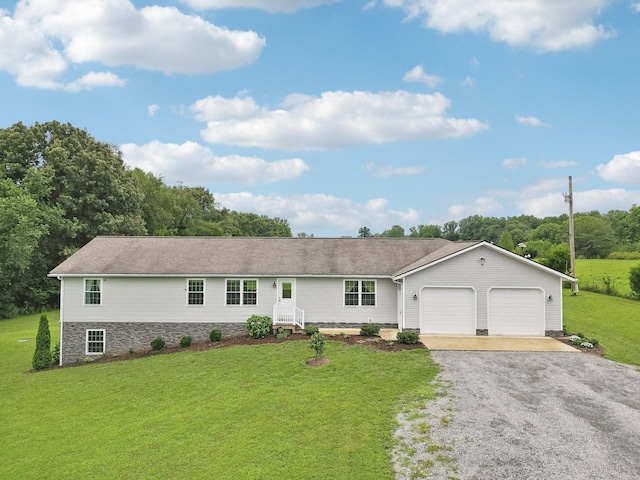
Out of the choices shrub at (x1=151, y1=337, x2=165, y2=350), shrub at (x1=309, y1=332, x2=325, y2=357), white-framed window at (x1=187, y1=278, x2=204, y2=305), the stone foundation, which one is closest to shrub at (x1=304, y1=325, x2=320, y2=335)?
shrub at (x1=309, y1=332, x2=325, y2=357)

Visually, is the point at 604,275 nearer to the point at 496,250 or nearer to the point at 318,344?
the point at 496,250

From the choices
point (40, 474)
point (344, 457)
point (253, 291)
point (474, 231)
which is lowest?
point (40, 474)

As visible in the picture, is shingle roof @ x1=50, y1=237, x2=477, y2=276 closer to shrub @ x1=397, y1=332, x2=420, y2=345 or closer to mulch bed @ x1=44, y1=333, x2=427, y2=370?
mulch bed @ x1=44, y1=333, x2=427, y2=370

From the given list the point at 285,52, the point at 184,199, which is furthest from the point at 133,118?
the point at 184,199

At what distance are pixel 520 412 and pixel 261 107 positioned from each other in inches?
994

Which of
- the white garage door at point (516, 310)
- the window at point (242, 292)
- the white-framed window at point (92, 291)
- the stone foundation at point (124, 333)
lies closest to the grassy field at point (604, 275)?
the white garage door at point (516, 310)

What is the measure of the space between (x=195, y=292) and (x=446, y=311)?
12.2 meters

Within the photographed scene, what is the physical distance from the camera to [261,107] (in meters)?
29.2

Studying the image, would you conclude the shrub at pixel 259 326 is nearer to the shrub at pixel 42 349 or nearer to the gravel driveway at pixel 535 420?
the gravel driveway at pixel 535 420

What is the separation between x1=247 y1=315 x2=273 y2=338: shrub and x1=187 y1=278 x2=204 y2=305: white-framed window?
281 cm

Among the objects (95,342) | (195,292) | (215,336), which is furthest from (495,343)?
(95,342)

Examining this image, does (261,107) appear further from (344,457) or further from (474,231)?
(474,231)

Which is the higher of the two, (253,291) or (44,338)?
(253,291)

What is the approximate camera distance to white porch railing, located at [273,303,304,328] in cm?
1959
